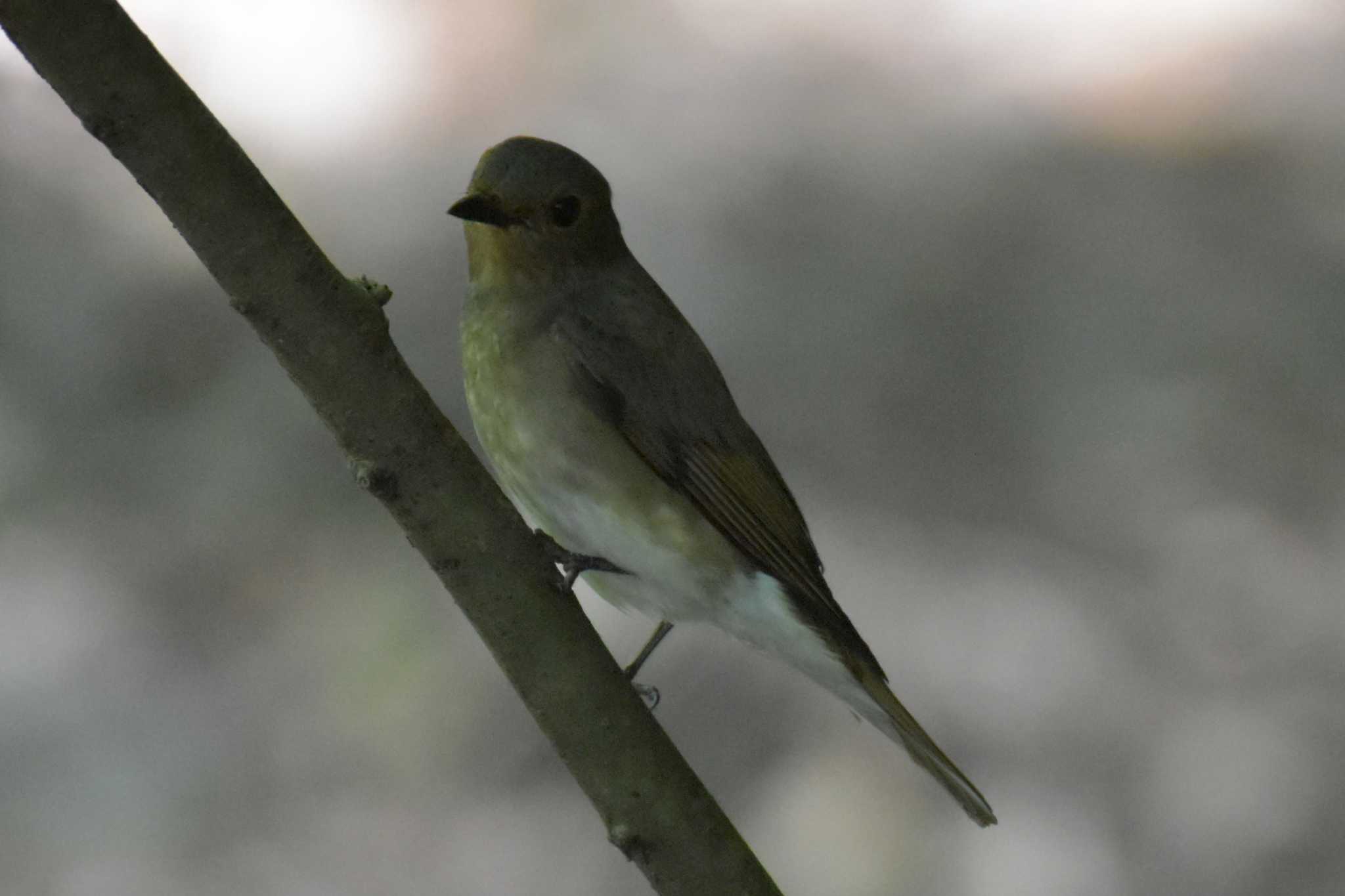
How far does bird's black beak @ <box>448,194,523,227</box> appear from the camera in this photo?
2227mm

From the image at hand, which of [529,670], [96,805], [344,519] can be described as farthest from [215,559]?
[529,670]

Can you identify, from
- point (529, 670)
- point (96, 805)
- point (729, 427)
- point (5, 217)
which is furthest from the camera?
point (5, 217)

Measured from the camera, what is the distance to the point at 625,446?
246cm

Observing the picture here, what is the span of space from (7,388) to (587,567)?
7.87 feet

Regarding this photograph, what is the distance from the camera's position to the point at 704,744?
11.9ft

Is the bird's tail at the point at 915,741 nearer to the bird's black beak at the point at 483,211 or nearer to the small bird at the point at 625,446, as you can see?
the small bird at the point at 625,446

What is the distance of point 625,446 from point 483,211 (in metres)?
0.42

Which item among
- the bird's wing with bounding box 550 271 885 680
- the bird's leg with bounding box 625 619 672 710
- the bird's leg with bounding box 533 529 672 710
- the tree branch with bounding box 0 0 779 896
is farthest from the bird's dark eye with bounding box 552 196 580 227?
the tree branch with bounding box 0 0 779 896

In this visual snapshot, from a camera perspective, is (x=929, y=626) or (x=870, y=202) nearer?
(x=929, y=626)

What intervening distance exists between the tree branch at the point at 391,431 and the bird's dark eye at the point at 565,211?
2.59 feet

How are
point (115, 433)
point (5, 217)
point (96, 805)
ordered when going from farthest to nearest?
point (5, 217)
point (115, 433)
point (96, 805)

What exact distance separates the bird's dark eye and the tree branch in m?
0.79

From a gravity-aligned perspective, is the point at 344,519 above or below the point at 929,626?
below

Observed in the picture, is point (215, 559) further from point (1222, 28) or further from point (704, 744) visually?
point (1222, 28)
